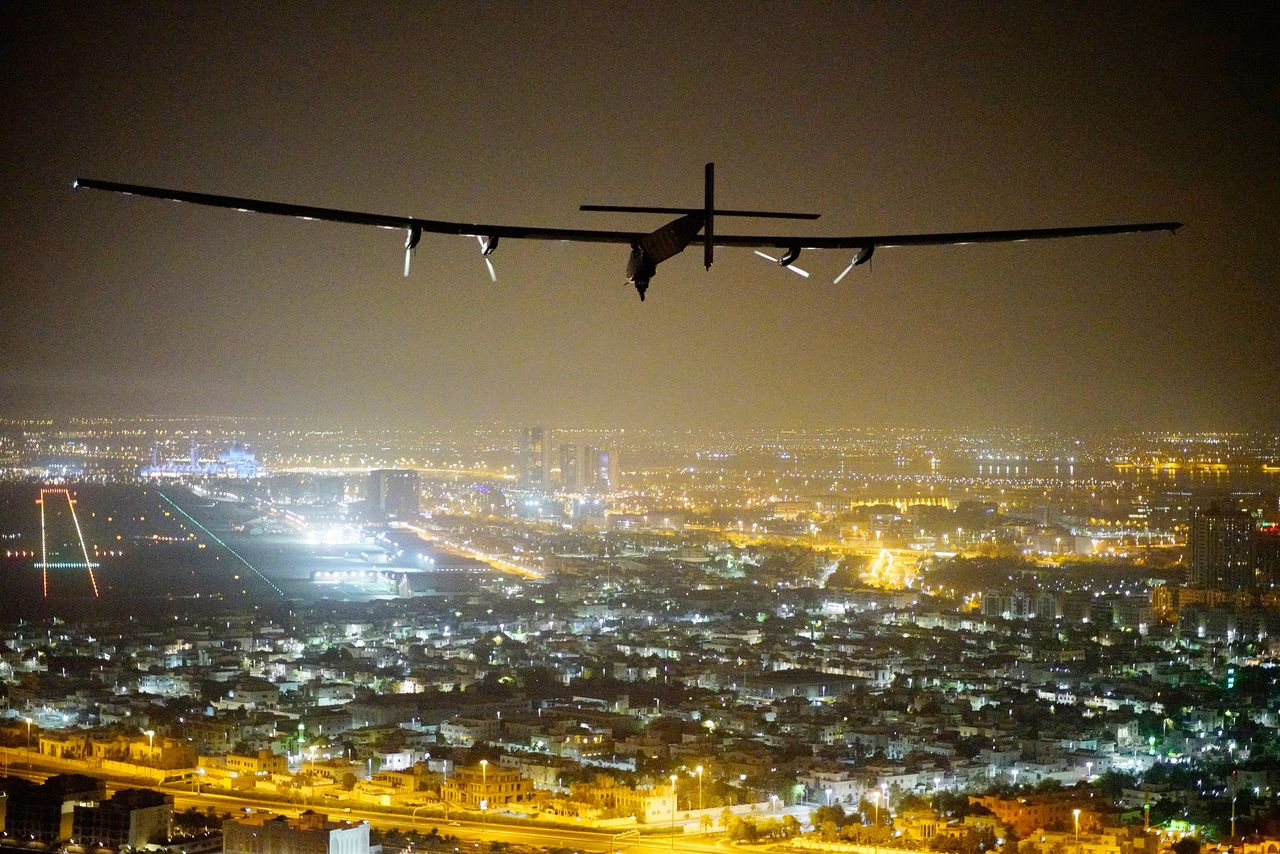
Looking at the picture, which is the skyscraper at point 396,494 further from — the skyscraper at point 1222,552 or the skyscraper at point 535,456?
the skyscraper at point 1222,552

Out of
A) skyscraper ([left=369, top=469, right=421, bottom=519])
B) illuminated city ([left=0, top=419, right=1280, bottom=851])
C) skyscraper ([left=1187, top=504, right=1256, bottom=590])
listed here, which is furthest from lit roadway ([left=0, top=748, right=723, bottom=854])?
skyscraper ([left=369, top=469, right=421, bottom=519])

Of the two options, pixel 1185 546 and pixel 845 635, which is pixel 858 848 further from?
pixel 1185 546

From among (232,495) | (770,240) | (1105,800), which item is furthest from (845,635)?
(232,495)

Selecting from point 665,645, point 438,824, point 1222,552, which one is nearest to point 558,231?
point 438,824

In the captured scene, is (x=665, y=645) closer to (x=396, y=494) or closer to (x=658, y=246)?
(x=658, y=246)

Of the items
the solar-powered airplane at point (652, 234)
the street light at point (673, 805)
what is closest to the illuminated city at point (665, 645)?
the street light at point (673, 805)

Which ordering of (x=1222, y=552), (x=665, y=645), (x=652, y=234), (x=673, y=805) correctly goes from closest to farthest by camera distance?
(x=652, y=234) → (x=673, y=805) → (x=665, y=645) → (x=1222, y=552)
